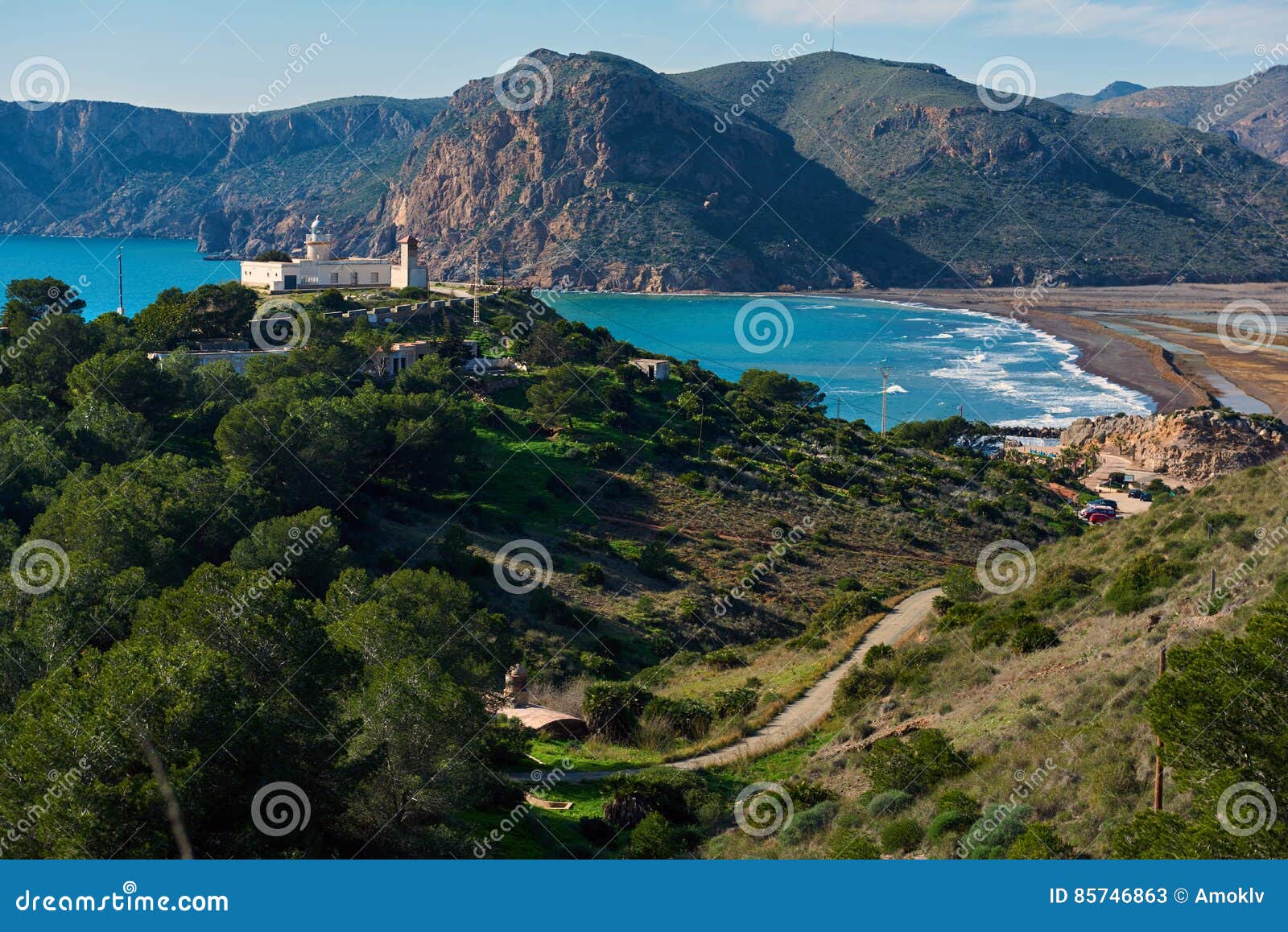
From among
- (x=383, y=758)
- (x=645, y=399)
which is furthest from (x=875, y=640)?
(x=645, y=399)

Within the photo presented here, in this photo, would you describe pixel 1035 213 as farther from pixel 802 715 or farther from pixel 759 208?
pixel 802 715

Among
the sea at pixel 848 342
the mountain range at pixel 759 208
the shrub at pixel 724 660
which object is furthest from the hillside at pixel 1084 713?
the mountain range at pixel 759 208

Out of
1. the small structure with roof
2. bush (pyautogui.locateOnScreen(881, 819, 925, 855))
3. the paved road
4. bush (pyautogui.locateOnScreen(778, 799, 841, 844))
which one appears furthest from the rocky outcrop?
bush (pyautogui.locateOnScreen(881, 819, 925, 855))

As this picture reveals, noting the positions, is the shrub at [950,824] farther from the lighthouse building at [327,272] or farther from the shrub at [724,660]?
the lighthouse building at [327,272]

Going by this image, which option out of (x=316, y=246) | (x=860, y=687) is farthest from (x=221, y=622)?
(x=316, y=246)

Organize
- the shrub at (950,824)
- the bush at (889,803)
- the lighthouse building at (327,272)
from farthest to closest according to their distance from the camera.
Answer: the lighthouse building at (327,272), the bush at (889,803), the shrub at (950,824)

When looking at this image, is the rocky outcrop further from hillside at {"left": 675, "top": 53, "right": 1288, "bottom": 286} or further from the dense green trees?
hillside at {"left": 675, "top": 53, "right": 1288, "bottom": 286}
